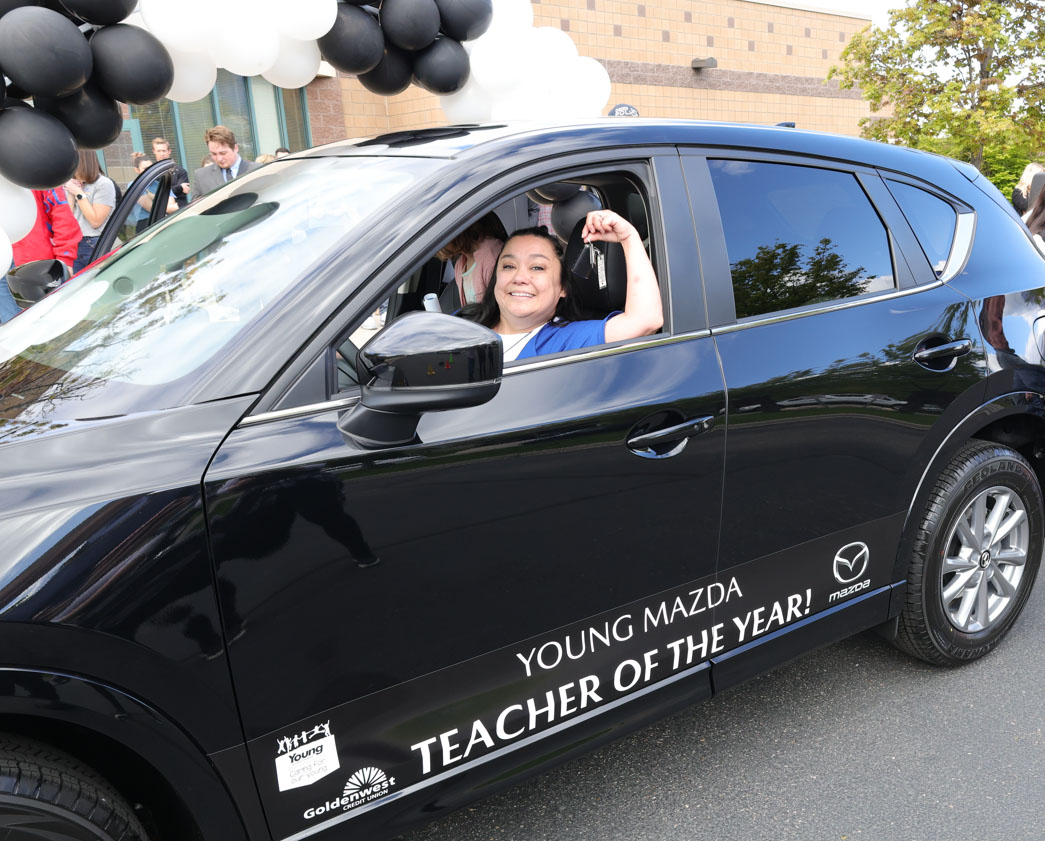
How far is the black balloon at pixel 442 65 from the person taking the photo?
421 centimetres

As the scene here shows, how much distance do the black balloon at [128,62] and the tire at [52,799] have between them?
117 inches

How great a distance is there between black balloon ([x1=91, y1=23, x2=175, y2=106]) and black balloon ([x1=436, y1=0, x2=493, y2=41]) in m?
1.26

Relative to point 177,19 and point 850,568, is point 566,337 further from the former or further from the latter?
point 177,19

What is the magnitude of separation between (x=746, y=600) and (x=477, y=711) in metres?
0.81

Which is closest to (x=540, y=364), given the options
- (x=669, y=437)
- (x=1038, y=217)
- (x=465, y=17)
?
(x=669, y=437)

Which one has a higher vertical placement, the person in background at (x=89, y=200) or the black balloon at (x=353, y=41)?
the black balloon at (x=353, y=41)

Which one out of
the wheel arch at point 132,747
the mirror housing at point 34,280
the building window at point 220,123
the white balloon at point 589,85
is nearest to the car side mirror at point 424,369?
the wheel arch at point 132,747

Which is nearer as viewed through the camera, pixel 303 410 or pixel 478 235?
pixel 303 410

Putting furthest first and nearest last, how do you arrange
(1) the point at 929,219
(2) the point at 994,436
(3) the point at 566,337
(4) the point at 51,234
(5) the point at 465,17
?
(4) the point at 51,234 → (5) the point at 465,17 → (2) the point at 994,436 → (1) the point at 929,219 → (3) the point at 566,337

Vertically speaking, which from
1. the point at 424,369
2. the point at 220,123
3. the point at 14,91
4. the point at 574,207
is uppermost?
the point at 220,123

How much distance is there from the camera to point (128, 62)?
356 centimetres

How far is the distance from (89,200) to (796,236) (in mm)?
5553

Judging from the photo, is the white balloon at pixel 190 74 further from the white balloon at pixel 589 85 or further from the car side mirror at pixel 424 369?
the car side mirror at pixel 424 369

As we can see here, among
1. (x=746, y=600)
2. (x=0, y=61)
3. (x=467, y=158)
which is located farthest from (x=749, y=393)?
(x=0, y=61)
